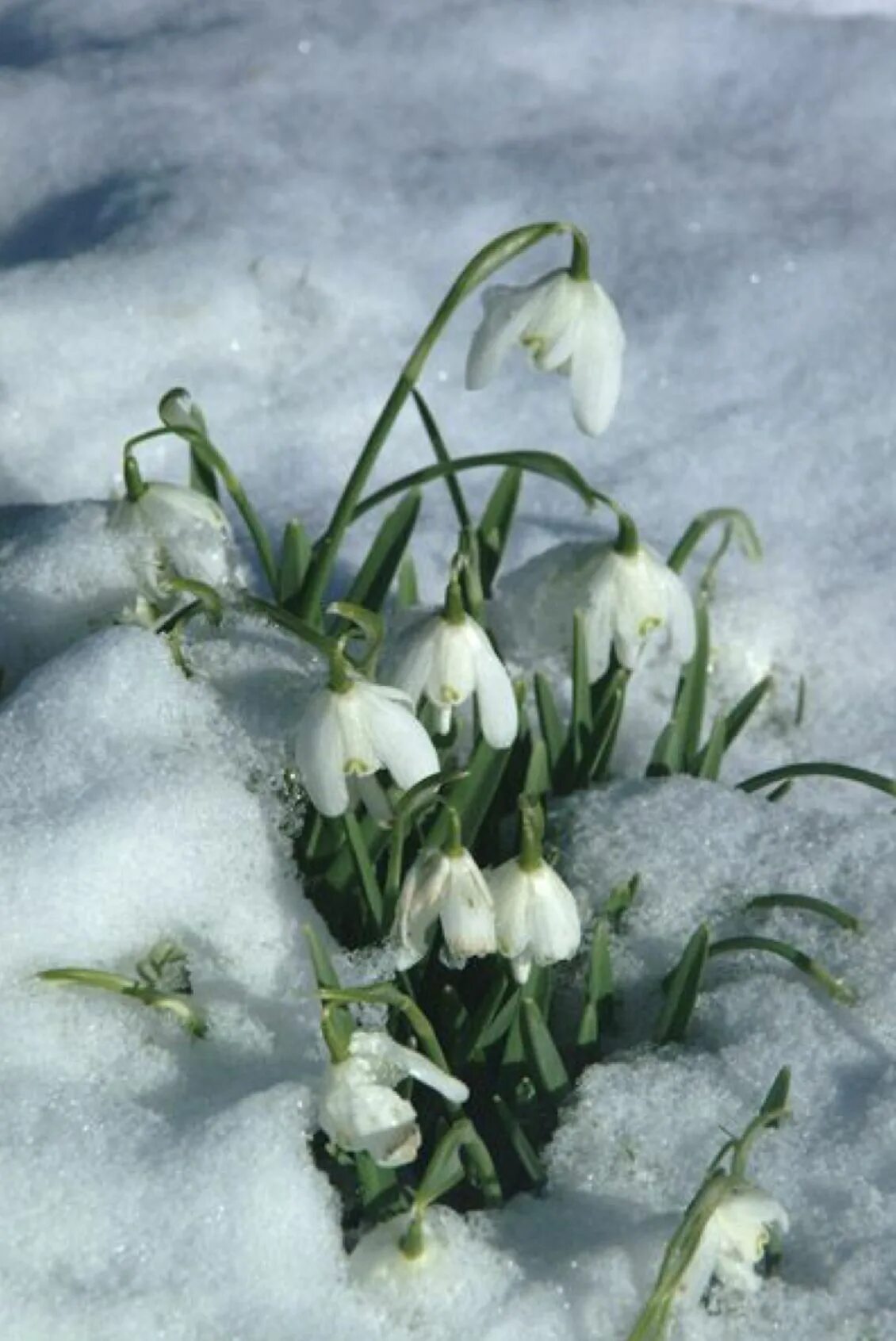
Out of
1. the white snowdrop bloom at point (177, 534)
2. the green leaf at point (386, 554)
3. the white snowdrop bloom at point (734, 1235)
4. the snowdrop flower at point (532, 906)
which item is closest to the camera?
the white snowdrop bloom at point (734, 1235)

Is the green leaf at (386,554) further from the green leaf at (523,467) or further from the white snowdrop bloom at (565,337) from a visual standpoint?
the white snowdrop bloom at (565,337)

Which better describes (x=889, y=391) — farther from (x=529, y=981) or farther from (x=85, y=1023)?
(x=85, y=1023)

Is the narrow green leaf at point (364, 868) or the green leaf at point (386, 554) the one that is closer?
the narrow green leaf at point (364, 868)

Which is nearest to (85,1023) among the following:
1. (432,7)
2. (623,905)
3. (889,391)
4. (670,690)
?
(623,905)

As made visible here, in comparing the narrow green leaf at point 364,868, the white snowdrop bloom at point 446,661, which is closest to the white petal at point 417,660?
the white snowdrop bloom at point 446,661

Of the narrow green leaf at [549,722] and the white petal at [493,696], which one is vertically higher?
the white petal at [493,696]

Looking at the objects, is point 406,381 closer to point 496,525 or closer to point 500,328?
point 500,328

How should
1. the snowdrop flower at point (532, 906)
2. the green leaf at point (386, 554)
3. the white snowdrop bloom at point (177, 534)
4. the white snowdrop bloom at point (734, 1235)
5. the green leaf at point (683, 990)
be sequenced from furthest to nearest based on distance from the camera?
1. the green leaf at point (386, 554)
2. the white snowdrop bloom at point (177, 534)
3. the green leaf at point (683, 990)
4. the snowdrop flower at point (532, 906)
5. the white snowdrop bloom at point (734, 1235)
